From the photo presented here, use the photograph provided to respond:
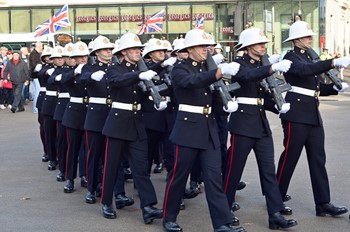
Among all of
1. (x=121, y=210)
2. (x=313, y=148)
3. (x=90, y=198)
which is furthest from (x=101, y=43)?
(x=313, y=148)

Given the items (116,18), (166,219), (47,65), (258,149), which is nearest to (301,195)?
(258,149)

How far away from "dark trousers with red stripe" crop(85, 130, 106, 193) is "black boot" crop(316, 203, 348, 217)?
249cm

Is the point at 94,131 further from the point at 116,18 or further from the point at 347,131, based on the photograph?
the point at 116,18

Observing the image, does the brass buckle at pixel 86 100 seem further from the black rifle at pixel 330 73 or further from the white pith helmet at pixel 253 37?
the black rifle at pixel 330 73

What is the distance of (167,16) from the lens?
42219 millimetres

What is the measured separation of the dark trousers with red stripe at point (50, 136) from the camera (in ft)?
35.6

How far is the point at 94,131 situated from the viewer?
8297 mm

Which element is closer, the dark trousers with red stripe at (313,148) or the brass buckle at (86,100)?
the dark trousers with red stripe at (313,148)

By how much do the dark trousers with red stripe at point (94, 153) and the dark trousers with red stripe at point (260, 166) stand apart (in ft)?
5.61

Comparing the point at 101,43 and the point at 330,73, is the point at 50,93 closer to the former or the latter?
the point at 101,43

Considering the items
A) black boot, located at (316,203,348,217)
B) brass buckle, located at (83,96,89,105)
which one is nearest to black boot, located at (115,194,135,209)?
brass buckle, located at (83,96,89,105)

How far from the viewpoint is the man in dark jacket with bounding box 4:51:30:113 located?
21375 mm

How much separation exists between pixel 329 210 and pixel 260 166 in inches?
35.9

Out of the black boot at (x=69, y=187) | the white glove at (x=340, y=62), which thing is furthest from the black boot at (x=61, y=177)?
the white glove at (x=340, y=62)
